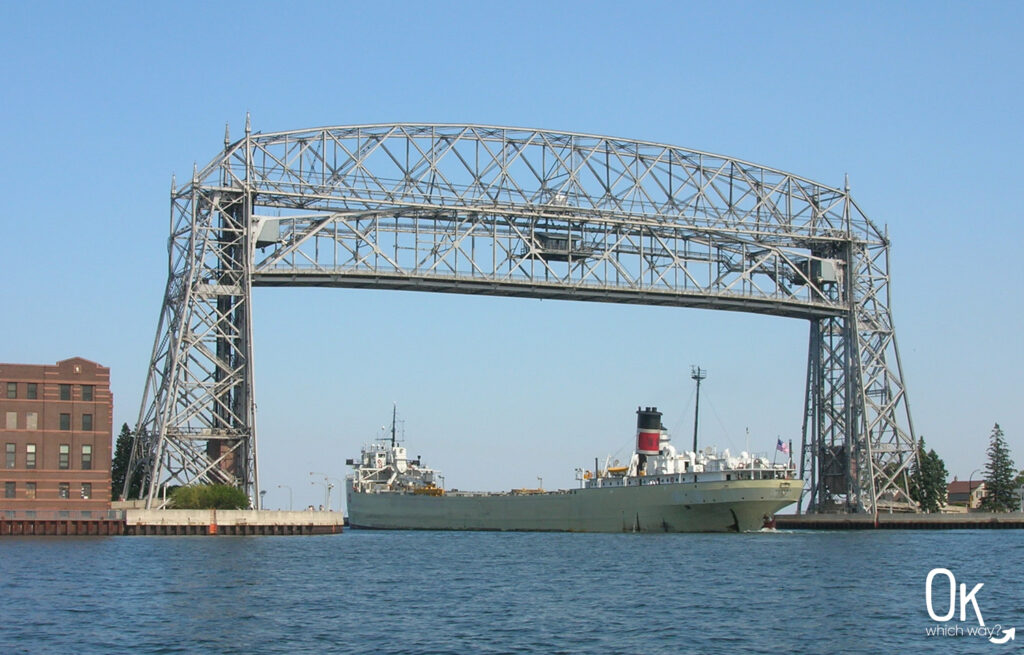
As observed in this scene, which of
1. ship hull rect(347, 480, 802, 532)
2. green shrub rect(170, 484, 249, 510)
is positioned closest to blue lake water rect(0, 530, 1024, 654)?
green shrub rect(170, 484, 249, 510)

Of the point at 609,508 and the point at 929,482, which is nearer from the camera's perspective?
the point at 609,508

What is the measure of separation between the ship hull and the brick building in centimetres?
2413

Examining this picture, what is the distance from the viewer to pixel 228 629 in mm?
26984

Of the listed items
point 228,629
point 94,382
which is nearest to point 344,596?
point 228,629

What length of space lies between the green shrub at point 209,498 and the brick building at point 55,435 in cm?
342

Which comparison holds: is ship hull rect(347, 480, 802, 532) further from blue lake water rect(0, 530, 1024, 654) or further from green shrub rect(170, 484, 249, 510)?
green shrub rect(170, 484, 249, 510)

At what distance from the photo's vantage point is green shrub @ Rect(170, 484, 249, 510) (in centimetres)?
5481

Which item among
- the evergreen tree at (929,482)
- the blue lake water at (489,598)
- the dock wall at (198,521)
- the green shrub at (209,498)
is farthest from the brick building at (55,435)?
the evergreen tree at (929,482)

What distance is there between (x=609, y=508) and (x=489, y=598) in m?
34.1

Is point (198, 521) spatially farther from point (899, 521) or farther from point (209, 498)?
point (899, 521)

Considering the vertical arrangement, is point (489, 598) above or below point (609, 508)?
above

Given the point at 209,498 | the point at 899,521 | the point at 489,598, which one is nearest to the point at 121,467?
the point at 209,498

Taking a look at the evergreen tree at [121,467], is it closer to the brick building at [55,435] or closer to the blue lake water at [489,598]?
the brick building at [55,435]

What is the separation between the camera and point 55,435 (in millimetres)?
51812
